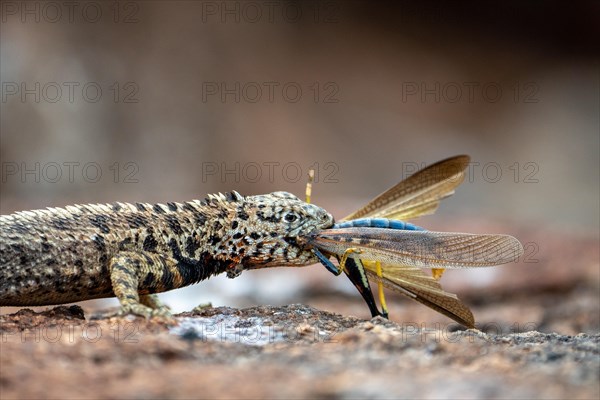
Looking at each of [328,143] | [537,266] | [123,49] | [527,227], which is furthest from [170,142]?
[537,266]
